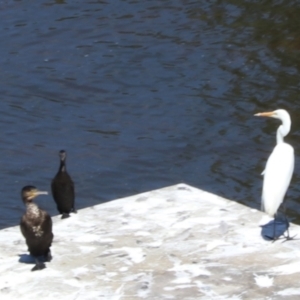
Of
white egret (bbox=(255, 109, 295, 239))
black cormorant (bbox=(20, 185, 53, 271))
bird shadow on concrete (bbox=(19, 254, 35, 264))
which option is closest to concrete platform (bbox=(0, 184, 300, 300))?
bird shadow on concrete (bbox=(19, 254, 35, 264))

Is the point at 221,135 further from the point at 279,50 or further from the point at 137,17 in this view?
the point at 137,17

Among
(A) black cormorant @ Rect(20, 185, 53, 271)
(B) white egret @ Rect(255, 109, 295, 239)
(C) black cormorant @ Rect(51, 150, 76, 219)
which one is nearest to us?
(A) black cormorant @ Rect(20, 185, 53, 271)

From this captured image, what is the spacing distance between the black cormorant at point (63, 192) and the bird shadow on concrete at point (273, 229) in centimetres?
146

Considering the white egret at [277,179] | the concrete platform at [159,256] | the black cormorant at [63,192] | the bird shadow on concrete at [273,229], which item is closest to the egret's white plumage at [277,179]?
the white egret at [277,179]

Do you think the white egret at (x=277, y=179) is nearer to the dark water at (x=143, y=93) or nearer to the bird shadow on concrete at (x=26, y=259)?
the bird shadow on concrete at (x=26, y=259)

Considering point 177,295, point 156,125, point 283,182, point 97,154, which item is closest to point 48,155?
point 97,154

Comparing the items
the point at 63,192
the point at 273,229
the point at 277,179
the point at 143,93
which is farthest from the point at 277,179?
the point at 143,93

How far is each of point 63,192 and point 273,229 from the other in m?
1.69

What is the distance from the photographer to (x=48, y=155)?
1119 centimetres

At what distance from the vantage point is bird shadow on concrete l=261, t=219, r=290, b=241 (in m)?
→ 6.68

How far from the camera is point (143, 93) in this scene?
13172 mm

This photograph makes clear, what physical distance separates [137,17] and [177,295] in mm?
10530

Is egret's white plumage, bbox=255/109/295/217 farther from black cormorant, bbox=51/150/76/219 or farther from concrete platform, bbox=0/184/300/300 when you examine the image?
black cormorant, bbox=51/150/76/219

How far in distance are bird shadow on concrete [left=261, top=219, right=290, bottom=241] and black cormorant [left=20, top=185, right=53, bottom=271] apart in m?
1.53
